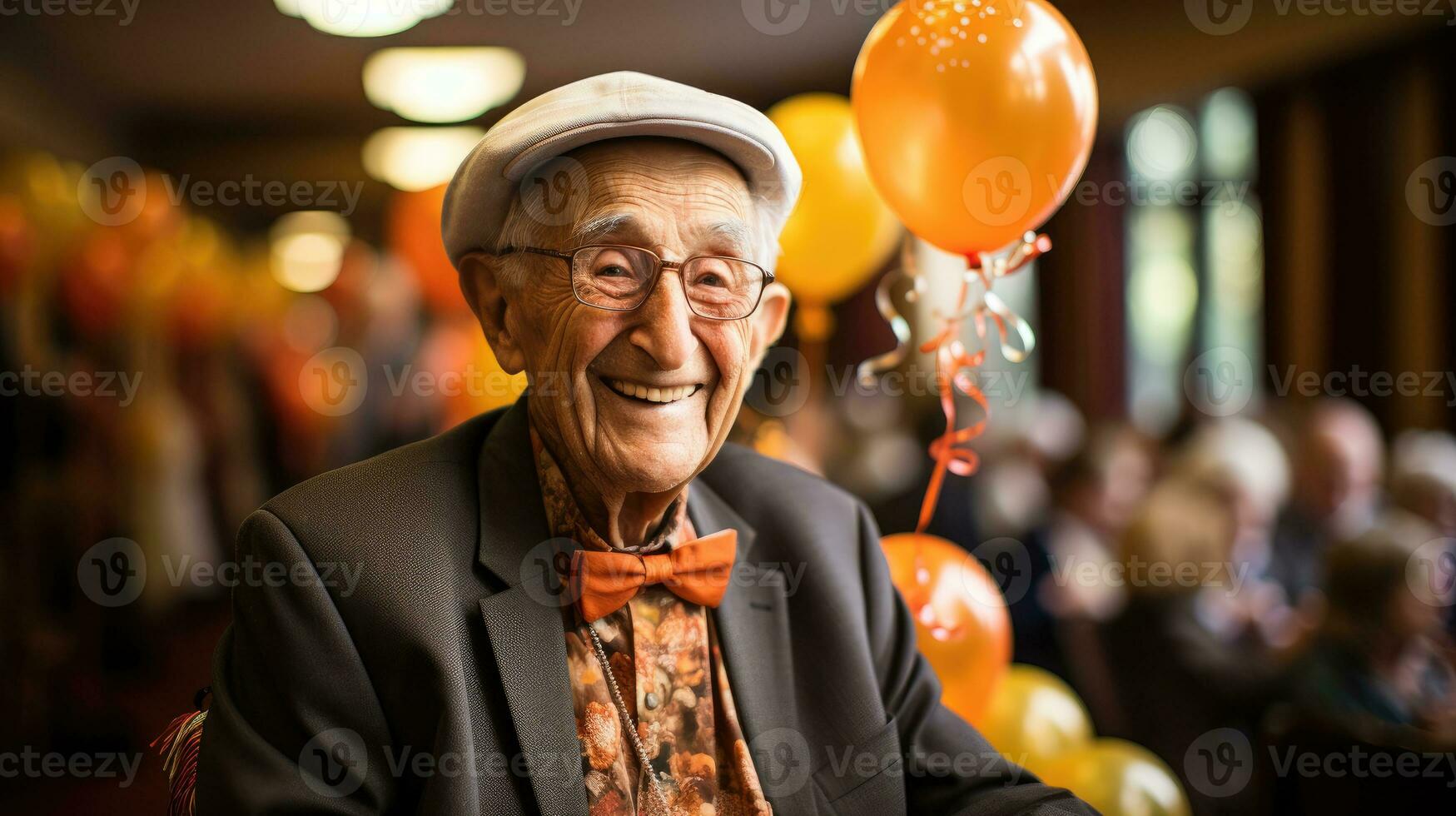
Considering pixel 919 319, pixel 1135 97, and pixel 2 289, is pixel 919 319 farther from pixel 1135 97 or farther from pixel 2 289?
pixel 2 289

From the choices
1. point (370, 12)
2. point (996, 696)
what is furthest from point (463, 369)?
point (996, 696)

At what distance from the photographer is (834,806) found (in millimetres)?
1548

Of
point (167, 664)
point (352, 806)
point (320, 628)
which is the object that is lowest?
point (167, 664)

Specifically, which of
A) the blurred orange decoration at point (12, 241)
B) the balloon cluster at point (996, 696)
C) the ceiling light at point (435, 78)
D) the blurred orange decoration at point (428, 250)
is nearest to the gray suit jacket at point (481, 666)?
the balloon cluster at point (996, 696)

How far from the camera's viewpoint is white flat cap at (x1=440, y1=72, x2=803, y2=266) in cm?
138

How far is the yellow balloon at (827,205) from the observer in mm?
2723

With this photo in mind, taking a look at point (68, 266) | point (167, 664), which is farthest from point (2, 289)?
point (167, 664)

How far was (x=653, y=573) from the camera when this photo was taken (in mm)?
1480

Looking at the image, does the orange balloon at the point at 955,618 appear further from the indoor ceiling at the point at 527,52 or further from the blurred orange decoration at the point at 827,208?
the indoor ceiling at the point at 527,52

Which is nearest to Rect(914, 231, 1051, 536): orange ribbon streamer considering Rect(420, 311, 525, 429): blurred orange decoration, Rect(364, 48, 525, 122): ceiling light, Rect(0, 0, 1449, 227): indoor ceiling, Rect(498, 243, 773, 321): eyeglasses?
Rect(498, 243, 773, 321): eyeglasses

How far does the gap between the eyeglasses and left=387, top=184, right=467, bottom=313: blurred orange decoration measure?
273 cm

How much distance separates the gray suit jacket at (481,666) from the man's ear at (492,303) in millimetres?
96

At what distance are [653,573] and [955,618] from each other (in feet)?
2.77

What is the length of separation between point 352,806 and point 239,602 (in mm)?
268
